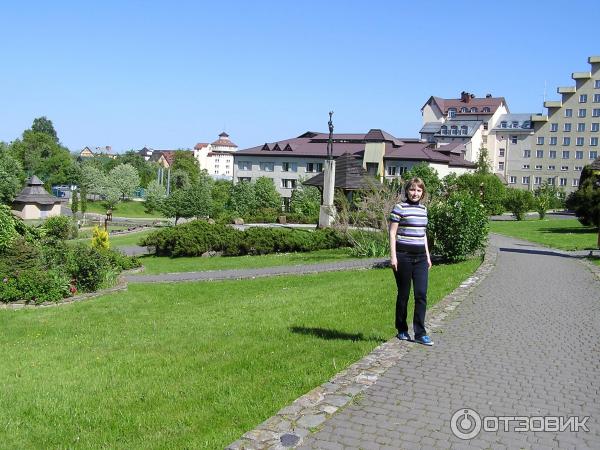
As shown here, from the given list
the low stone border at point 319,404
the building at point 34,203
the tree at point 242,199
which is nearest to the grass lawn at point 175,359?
the low stone border at point 319,404

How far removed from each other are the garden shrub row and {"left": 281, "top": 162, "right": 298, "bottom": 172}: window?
5716cm

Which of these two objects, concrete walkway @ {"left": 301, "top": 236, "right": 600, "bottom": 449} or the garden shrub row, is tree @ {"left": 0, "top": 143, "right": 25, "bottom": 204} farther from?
concrete walkway @ {"left": 301, "top": 236, "right": 600, "bottom": 449}

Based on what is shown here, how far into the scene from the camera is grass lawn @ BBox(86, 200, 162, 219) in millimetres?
72000

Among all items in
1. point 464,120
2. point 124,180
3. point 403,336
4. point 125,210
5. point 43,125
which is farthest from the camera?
point 43,125

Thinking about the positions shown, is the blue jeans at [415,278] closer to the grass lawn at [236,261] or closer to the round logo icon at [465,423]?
the round logo icon at [465,423]

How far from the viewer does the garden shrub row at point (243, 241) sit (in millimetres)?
24000

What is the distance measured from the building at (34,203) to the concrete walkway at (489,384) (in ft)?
204

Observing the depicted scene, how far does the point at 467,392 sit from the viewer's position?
5824 millimetres

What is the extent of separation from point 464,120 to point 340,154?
91.5 ft

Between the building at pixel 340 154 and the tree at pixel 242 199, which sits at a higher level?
the building at pixel 340 154

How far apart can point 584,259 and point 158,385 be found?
602 inches

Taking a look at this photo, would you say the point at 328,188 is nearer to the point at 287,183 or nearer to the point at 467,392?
the point at 467,392

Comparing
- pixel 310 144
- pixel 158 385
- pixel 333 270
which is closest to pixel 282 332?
pixel 158 385

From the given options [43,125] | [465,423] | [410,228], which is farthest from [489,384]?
[43,125]
